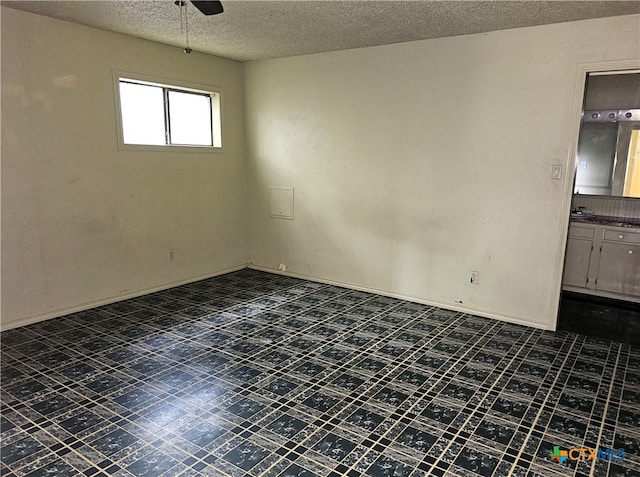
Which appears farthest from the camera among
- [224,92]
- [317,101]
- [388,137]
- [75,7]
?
[224,92]

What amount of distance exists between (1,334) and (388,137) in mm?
3811

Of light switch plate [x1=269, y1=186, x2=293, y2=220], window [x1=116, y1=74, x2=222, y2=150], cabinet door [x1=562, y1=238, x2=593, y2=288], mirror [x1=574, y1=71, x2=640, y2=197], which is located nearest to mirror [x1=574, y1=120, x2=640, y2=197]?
mirror [x1=574, y1=71, x2=640, y2=197]

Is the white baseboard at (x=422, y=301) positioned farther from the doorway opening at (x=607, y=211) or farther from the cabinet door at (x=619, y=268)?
the cabinet door at (x=619, y=268)

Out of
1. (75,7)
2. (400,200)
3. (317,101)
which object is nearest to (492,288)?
(400,200)

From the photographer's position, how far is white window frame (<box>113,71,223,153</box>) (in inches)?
159

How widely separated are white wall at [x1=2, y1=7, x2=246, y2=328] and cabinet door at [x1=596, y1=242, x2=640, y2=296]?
4473 mm

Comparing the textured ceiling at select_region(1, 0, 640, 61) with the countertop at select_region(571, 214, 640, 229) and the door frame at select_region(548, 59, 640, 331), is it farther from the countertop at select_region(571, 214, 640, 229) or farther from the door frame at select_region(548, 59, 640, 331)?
the countertop at select_region(571, 214, 640, 229)

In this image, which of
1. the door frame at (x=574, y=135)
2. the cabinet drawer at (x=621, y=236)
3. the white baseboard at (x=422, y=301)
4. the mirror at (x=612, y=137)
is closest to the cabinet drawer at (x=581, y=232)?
the cabinet drawer at (x=621, y=236)

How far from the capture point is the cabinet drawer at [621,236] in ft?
14.3

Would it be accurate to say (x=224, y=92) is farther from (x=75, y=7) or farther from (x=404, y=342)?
(x=404, y=342)

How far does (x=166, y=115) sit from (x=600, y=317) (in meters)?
4.86

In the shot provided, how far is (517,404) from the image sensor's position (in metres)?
2.54

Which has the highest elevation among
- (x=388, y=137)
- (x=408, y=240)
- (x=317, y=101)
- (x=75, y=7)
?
(x=75, y=7)

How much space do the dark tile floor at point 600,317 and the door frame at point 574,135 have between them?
38 cm
